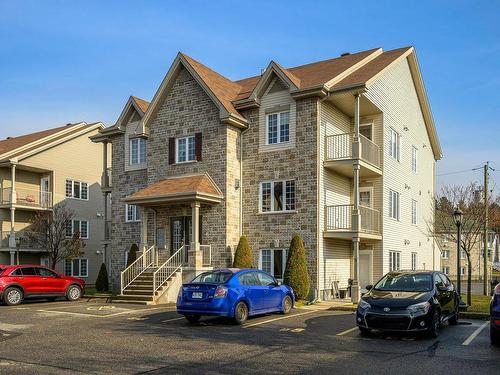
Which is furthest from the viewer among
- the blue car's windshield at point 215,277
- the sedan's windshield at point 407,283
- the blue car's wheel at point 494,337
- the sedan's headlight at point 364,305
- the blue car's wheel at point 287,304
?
the blue car's wheel at point 287,304

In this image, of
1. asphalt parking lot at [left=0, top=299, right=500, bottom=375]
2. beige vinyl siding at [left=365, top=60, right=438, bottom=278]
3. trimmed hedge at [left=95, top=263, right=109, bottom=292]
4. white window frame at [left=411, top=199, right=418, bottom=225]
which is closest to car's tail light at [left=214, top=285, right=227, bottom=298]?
asphalt parking lot at [left=0, top=299, right=500, bottom=375]

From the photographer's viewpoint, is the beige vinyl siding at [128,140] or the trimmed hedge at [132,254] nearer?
the trimmed hedge at [132,254]

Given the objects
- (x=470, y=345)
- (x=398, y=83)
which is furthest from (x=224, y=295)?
(x=398, y=83)


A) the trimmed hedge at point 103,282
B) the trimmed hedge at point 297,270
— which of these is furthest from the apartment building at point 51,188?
the trimmed hedge at point 297,270

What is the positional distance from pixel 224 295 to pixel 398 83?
18.5 metres

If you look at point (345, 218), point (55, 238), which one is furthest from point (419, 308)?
point (55, 238)

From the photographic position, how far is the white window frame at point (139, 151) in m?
28.5

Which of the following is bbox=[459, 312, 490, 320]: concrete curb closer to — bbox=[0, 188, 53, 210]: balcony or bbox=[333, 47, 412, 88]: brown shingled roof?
bbox=[333, 47, 412, 88]: brown shingled roof

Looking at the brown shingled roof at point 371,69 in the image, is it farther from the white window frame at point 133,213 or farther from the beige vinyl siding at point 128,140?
the white window frame at point 133,213

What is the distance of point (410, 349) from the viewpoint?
11.0 meters

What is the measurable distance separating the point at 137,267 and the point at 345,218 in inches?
364

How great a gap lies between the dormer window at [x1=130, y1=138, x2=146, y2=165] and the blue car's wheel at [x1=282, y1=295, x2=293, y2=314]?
1390cm

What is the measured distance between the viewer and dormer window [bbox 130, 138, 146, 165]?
93.5 feet

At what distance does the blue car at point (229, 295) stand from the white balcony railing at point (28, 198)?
80.2 feet
